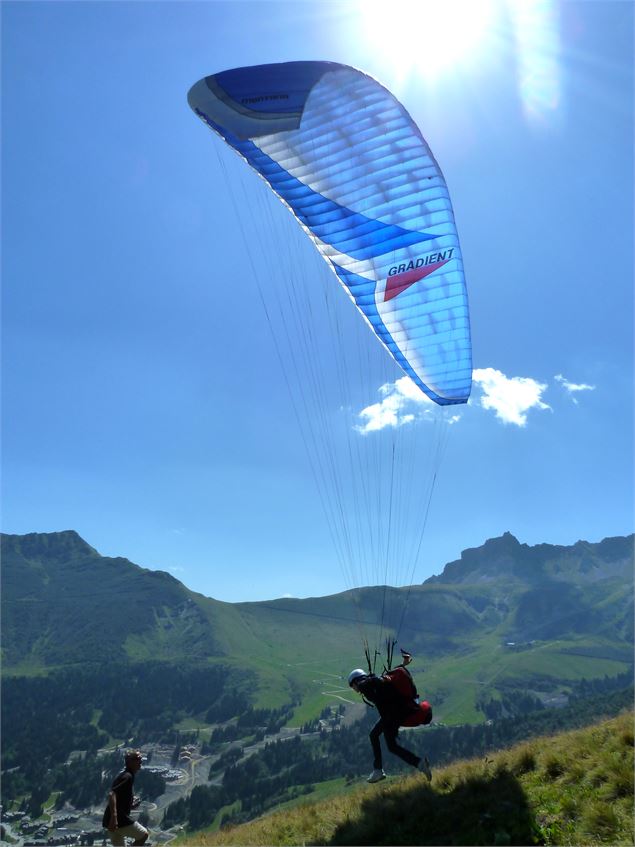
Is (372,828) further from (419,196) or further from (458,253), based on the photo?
(419,196)

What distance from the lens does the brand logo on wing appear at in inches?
484

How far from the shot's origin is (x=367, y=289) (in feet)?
42.3

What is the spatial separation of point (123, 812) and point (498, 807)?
520 cm

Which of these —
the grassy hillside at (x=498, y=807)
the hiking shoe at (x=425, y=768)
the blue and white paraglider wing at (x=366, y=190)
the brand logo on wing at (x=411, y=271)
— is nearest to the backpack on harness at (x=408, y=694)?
the hiking shoe at (x=425, y=768)

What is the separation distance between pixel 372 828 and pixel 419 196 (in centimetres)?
1193

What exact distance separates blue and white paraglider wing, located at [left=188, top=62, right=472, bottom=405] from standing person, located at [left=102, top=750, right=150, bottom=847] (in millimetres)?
9441

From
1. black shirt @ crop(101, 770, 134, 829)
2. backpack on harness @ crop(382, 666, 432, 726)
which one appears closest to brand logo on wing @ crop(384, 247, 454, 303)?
backpack on harness @ crop(382, 666, 432, 726)

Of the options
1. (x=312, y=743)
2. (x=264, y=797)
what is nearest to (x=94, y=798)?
(x=264, y=797)

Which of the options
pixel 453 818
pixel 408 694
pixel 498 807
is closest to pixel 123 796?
pixel 453 818

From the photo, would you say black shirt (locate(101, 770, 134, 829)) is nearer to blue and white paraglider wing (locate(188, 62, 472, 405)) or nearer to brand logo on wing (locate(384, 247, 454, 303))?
blue and white paraglider wing (locate(188, 62, 472, 405))

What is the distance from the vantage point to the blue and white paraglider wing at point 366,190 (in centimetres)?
1201

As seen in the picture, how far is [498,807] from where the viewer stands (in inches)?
296

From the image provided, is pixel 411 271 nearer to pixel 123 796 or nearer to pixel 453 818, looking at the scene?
pixel 453 818

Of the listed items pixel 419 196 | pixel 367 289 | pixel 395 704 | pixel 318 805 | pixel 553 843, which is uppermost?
pixel 419 196
